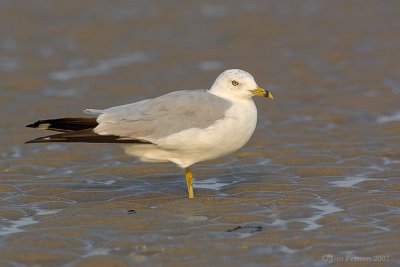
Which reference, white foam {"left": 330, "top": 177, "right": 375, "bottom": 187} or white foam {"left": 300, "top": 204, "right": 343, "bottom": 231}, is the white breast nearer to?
white foam {"left": 300, "top": 204, "right": 343, "bottom": 231}

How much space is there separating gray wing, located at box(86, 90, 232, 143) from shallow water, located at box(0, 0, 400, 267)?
25.8 inches

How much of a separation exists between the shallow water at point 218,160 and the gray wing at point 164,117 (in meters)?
0.65

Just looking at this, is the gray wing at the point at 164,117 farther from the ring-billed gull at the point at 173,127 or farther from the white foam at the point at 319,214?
the white foam at the point at 319,214

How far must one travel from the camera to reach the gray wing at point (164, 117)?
27.2ft

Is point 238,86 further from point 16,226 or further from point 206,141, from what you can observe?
point 16,226

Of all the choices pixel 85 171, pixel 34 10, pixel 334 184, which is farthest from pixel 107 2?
pixel 334 184

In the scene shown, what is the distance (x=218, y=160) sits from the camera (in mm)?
10305

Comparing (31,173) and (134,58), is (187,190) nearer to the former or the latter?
(31,173)

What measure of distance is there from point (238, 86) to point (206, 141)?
2.22ft

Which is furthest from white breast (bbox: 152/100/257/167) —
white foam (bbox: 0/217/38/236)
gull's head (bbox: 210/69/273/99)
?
white foam (bbox: 0/217/38/236)

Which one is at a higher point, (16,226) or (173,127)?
(173,127)

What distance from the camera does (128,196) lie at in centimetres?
888

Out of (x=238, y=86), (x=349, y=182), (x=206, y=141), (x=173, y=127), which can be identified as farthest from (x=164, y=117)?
(x=349, y=182)

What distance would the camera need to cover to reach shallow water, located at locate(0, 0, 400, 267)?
23.4 feet
